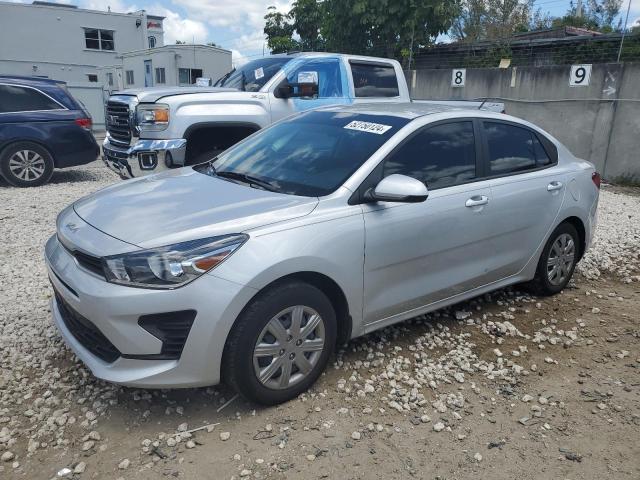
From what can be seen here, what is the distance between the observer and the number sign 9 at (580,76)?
10539 mm

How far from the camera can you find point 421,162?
355 cm

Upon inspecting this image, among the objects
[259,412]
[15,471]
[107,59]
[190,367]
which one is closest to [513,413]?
[259,412]

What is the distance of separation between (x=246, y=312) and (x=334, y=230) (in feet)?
2.24

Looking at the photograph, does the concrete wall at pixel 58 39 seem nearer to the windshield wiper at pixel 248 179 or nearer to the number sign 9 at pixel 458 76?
the number sign 9 at pixel 458 76

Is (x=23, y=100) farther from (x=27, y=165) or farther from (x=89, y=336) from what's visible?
(x=89, y=336)

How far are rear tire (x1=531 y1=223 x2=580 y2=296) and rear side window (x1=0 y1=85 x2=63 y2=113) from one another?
802 centimetres

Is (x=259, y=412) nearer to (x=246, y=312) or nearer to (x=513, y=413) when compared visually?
(x=246, y=312)

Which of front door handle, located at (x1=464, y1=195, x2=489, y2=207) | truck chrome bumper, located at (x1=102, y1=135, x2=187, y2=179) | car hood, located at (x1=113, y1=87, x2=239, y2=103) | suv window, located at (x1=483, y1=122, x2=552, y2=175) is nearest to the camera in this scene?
front door handle, located at (x1=464, y1=195, x2=489, y2=207)

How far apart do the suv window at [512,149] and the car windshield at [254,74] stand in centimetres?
373

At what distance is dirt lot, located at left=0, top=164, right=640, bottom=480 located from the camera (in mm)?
2607

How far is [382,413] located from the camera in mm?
3010

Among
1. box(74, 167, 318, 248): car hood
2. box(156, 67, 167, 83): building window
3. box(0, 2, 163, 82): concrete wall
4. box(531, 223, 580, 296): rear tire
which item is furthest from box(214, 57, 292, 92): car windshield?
box(0, 2, 163, 82): concrete wall

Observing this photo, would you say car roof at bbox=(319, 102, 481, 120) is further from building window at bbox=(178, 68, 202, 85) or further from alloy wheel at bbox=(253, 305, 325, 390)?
building window at bbox=(178, 68, 202, 85)

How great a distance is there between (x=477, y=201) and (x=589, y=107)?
8555 millimetres
